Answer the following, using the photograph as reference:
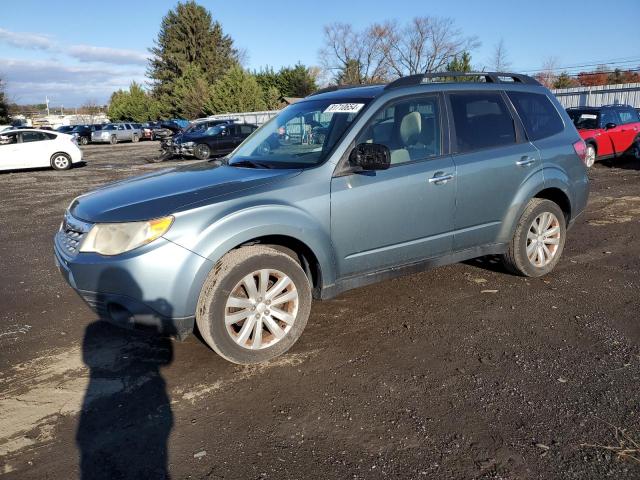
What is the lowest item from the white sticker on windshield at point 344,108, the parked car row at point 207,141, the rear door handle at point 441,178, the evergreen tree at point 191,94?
the rear door handle at point 441,178

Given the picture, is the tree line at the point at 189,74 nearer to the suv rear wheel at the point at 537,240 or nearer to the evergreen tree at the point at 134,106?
the evergreen tree at the point at 134,106

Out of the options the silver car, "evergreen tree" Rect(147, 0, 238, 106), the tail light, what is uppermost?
"evergreen tree" Rect(147, 0, 238, 106)

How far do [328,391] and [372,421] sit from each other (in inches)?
16.4

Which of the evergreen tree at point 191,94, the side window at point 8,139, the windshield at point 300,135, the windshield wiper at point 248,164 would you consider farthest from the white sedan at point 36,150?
the evergreen tree at point 191,94

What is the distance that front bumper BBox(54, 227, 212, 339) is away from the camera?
314 cm

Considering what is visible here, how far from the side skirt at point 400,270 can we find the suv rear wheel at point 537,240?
177 mm

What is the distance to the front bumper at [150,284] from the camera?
314 cm

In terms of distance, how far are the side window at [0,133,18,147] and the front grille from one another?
16.7 metres

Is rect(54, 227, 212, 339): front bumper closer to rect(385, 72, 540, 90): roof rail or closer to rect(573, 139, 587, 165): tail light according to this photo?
rect(385, 72, 540, 90): roof rail

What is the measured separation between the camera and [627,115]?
47.9 feet

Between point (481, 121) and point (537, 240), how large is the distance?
134 centimetres

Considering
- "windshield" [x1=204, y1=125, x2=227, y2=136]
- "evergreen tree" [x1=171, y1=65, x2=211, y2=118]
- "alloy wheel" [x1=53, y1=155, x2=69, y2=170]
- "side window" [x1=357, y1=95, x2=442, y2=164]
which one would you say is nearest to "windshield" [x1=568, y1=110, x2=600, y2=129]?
"side window" [x1=357, y1=95, x2=442, y2=164]

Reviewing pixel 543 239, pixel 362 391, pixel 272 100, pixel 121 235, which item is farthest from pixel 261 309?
pixel 272 100

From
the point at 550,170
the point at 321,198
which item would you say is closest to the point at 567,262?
the point at 550,170
